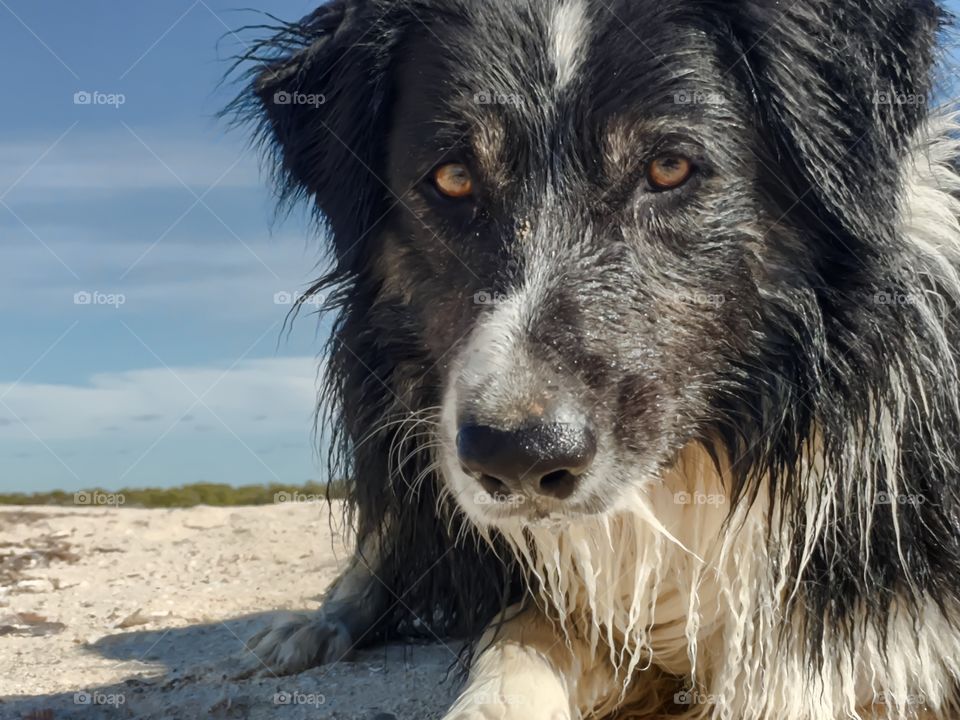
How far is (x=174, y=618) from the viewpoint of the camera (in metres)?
6.70

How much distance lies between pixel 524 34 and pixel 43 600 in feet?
19.3

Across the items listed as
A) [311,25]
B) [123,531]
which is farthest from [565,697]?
[123,531]

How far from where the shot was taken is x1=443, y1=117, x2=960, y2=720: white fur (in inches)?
141

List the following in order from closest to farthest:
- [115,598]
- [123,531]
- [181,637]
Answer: [181,637], [115,598], [123,531]

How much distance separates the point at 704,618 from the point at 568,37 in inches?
79.3

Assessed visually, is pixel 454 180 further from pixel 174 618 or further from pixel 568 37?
pixel 174 618

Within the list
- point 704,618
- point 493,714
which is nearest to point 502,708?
point 493,714

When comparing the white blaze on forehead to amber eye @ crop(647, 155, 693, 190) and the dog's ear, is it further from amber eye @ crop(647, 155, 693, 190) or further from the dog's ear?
the dog's ear

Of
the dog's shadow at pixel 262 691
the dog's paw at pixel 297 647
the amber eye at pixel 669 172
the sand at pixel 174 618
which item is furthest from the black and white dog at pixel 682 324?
the dog's paw at pixel 297 647

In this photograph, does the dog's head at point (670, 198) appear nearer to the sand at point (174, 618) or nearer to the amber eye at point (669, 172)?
the amber eye at point (669, 172)

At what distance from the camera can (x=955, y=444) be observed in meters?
3.64

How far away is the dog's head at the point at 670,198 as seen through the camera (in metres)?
3.29

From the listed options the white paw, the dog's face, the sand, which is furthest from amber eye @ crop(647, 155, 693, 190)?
the sand

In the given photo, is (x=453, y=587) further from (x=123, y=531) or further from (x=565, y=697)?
(x=123, y=531)
